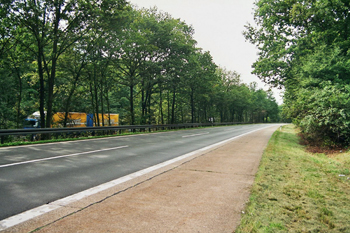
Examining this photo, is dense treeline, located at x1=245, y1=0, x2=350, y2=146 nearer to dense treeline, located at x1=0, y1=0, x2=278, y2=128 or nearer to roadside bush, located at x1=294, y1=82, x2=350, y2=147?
roadside bush, located at x1=294, y1=82, x2=350, y2=147

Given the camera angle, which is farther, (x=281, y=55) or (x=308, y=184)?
(x=281, y=55)

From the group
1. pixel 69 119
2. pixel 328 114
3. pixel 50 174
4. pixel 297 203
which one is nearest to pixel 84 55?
pixel 69 119

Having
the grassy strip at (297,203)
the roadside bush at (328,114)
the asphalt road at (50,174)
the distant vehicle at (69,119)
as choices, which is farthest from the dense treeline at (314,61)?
the distant vehicle at (69,119)

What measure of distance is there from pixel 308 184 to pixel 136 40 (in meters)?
20.4

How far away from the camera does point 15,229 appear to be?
8.79 ft

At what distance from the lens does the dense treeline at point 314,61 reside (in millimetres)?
12609

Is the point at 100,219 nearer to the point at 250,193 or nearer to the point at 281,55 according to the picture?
the point at 250,193

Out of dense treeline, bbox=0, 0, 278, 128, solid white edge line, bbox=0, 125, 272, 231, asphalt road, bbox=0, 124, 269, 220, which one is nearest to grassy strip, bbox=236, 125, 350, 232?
solid white edge line, bbox=0, 125, 272, 231

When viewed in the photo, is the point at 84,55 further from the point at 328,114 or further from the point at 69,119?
the point at 328,114

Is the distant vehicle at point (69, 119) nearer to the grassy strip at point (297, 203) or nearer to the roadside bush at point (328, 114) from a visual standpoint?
the roadside bush at point (328, 114)

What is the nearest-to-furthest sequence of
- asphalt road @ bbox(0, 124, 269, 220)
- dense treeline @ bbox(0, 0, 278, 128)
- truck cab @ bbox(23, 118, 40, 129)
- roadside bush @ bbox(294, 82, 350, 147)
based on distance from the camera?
1. asphalt road @ bbox(0, 124, 269, 220)
2. roadside bush @ bbox(294, 82, 350, 147)
3. dense treeline @ bbox(0, 0, 278, 128)
4. truck cab @ bbox(23, 118, 40, 129)

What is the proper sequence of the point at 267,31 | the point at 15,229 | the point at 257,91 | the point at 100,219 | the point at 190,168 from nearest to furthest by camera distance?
the point at 15,229, the point at 100,219, the point at 190,168, the point at 267,31, the point at 257,91

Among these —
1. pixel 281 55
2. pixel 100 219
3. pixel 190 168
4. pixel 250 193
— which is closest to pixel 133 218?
pixel 100 219

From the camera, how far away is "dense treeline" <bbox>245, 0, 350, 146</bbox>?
41.4ft
